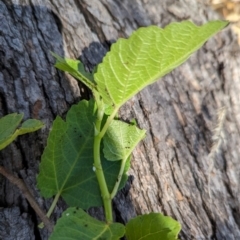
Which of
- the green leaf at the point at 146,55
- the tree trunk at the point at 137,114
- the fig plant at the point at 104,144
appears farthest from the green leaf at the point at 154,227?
the green leaf at the point at 146,55

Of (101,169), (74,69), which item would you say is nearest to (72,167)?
(101,169)

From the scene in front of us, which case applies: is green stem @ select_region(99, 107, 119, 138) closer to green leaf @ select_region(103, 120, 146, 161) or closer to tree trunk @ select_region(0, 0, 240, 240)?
green leaf @ select_region(103, 120, 146, 161)

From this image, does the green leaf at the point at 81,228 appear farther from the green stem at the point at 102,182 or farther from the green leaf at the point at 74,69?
the green leaf at the point at 74,69

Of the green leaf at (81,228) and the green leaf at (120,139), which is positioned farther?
the green leaf at (120,139)

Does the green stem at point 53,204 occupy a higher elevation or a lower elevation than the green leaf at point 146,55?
lower

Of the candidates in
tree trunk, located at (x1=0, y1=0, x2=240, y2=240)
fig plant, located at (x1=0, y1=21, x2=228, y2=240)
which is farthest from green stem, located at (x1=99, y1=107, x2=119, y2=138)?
tree trunk, located at (x1=0, y1=0, x2=240, y2=240)

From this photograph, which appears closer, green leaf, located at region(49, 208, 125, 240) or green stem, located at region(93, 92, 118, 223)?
green leaf, located at region(49, 208, 125, 240)
